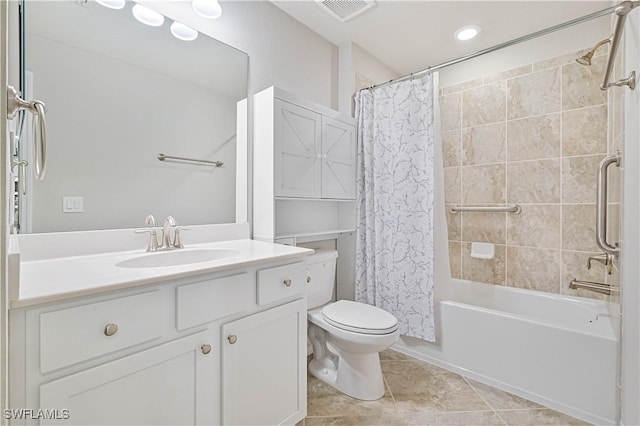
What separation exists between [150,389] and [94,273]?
0.41m

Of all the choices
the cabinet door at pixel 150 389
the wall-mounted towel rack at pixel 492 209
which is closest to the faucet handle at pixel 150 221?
the cabinet door at pixel 150 389

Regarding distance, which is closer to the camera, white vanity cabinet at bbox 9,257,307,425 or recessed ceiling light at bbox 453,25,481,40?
white vanity cabinet at bbox 9,257,307,425

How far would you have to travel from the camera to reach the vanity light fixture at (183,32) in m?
1.58

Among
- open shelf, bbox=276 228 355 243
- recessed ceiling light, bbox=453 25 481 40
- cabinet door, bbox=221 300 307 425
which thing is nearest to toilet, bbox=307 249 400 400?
open shelf, bbox=276 228 355 243

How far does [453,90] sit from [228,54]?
204 centimetres

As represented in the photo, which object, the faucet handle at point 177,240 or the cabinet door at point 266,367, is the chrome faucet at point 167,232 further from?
the cabinet door at point 266,367

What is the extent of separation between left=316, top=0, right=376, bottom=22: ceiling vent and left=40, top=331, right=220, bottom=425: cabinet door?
2.06 m

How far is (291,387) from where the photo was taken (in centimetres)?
139

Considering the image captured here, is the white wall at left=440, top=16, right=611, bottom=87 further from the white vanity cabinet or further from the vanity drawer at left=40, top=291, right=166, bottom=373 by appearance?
the vanity drawer at left=40, top=291, right=166, bottom=373

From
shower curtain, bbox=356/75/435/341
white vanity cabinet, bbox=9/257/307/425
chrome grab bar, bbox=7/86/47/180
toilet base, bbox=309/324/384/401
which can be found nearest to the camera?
chrome grab bar, bbox=7/86/47/180

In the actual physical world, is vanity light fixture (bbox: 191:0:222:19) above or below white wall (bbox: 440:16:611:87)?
below

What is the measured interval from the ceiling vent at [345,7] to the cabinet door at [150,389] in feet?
6.75

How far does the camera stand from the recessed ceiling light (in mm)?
2251

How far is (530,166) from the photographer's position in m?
2.36
